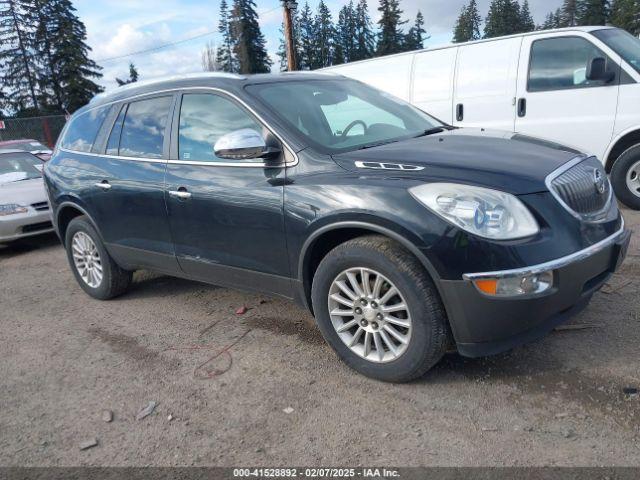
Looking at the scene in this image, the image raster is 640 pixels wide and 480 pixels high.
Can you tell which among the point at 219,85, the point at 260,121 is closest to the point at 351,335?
the point at 260,121

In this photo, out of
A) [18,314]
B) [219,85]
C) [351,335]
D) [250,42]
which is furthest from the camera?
[250,42]

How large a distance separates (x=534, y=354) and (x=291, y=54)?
767 inches

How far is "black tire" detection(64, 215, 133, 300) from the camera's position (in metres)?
4.95

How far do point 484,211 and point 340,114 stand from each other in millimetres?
1631

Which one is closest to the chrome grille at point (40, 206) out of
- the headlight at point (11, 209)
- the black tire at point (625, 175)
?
the headlight at point (11, 209)

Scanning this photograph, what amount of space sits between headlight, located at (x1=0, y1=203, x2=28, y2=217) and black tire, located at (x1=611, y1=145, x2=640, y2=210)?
26.0 feet

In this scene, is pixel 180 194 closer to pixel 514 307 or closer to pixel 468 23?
pixel 514 307

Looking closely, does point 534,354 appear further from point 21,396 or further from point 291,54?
point 291,54

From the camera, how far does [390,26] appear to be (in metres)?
73.4

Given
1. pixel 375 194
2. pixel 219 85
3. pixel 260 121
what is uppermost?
pixel 219 85

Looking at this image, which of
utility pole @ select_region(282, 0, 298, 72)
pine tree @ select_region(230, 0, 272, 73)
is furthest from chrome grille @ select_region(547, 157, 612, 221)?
pine tree @ select_region(230, 0, 272, 73)

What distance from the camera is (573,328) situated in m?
3.57

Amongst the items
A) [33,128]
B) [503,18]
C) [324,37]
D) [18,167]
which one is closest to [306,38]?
[324,37]

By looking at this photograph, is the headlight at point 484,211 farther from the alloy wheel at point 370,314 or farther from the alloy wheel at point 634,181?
the alloy wheel at point 634,181
